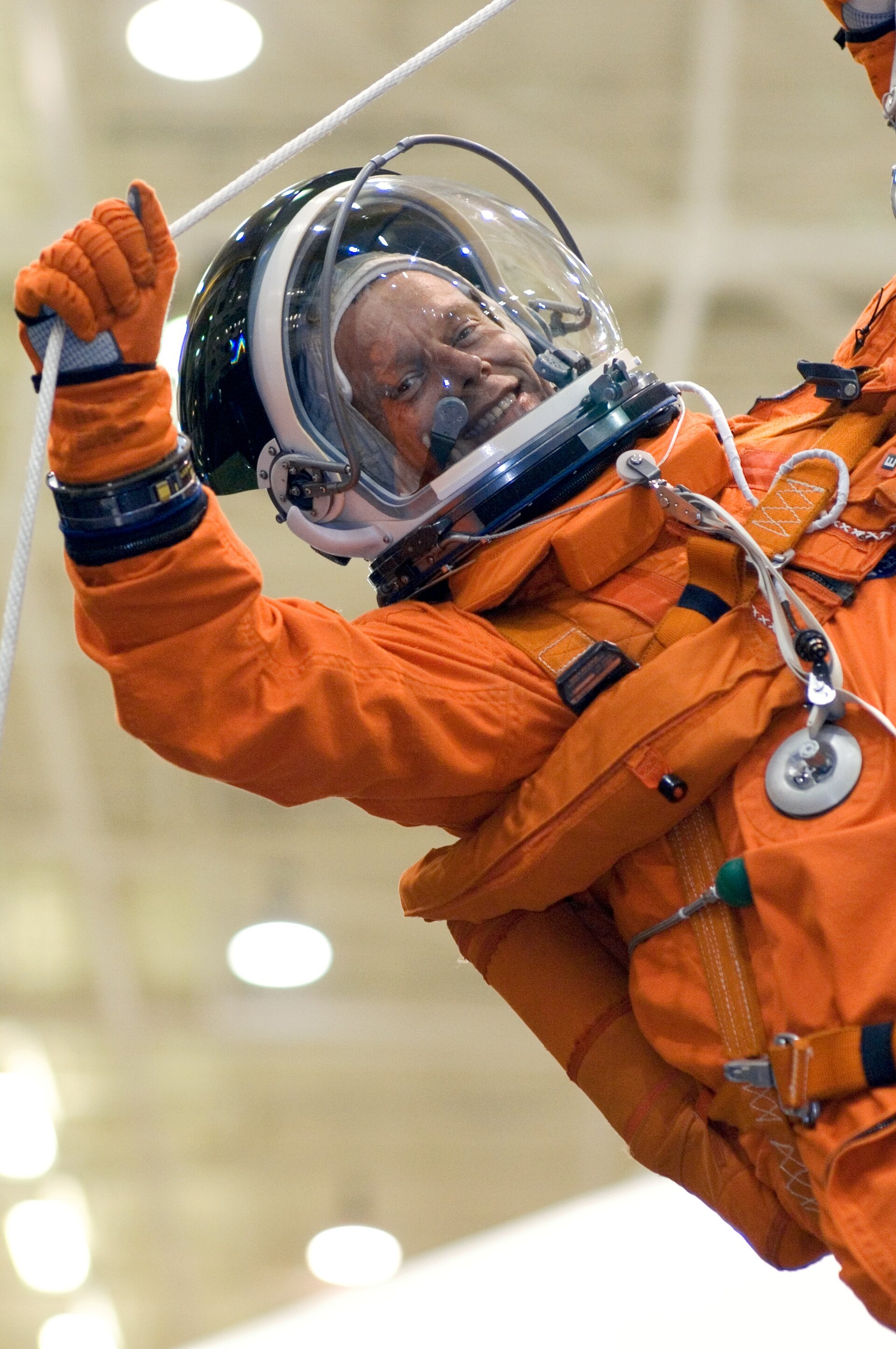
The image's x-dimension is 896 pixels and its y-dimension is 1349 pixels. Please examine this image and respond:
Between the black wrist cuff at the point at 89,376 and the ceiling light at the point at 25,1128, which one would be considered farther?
the ceiling light at the point at 25,1128

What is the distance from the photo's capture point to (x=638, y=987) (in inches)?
68.6

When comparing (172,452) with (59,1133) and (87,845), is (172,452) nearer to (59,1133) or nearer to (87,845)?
(87,845)

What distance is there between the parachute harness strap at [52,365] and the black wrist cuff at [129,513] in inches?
1.7

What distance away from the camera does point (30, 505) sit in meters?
1.57

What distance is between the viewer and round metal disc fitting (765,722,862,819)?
1592mm

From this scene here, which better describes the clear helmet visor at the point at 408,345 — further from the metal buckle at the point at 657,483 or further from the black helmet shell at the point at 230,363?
the metal buckle at the point at 657,483

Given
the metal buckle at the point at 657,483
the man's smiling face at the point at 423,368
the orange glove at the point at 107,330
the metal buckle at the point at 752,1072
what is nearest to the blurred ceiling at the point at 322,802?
the man's smiling face at the point at 423,368

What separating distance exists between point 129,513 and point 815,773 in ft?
2.24

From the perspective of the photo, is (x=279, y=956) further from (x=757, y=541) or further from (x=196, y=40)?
(x=757, y=541)

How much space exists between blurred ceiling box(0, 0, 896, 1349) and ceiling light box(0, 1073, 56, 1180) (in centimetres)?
15

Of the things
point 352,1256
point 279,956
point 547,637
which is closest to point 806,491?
point 547,637

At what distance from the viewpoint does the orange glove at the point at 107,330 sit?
1.45m

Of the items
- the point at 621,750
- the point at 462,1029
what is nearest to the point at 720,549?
the point at 621,750

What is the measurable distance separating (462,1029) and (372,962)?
52 centimetres
